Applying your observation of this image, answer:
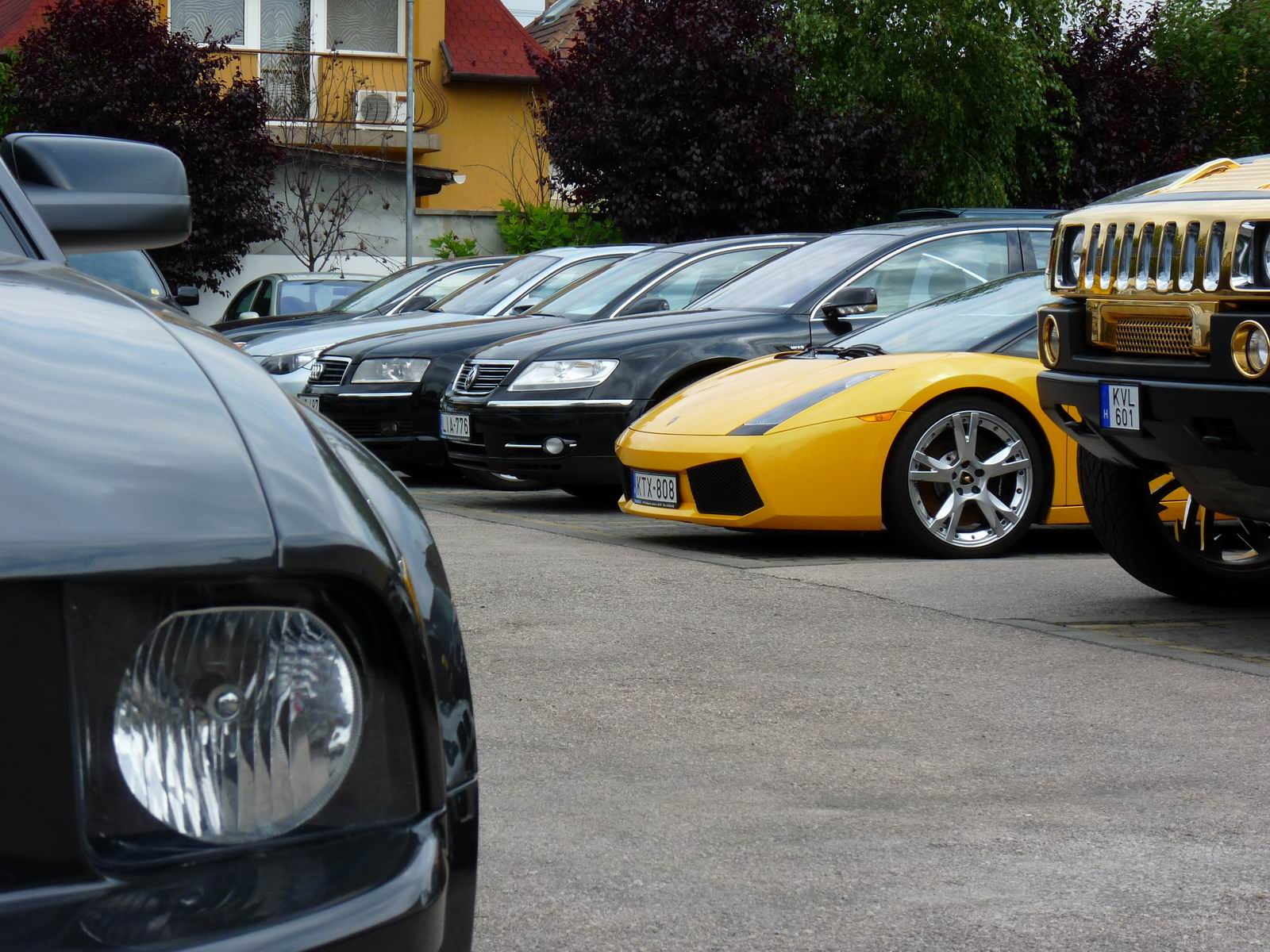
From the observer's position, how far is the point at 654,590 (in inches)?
242

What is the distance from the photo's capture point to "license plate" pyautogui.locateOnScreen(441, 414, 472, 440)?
9.60m

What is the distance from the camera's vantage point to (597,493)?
400 inches

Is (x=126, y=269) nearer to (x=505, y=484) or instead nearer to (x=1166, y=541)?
(x=505, y=484)

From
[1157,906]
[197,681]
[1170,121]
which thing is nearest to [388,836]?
[197,681]

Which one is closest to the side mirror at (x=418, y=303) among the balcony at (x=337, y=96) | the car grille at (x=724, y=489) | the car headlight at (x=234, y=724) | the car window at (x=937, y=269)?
the car window at (x=937, y=269)

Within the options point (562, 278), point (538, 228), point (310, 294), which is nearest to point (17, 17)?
point (538, 228)

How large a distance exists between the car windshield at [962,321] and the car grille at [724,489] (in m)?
0.98

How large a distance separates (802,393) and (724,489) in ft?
1.61

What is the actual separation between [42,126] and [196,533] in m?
27.2

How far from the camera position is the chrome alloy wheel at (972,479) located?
23.4 ft

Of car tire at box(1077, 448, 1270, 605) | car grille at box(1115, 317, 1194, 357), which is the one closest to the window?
car tire at box(1077, 448, 1270, 605)

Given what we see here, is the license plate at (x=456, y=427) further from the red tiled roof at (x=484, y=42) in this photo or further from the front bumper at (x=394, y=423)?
the red tiled roof at (x=484, y=42)

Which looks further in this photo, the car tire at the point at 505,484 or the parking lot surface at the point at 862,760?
the car tire at the point at 505,484

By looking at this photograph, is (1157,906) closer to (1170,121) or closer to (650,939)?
(650,939)
